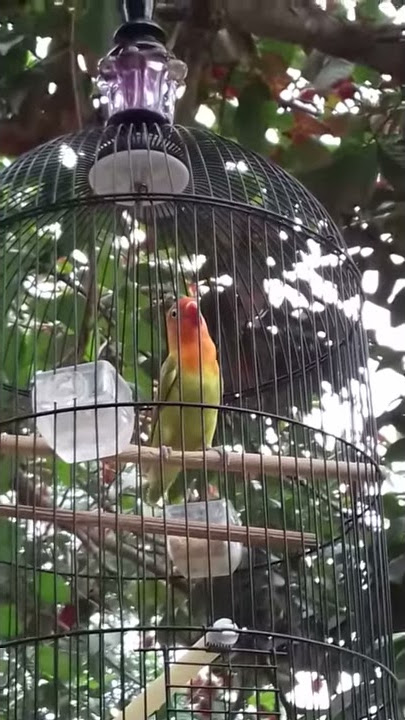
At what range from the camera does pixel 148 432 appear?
74.4 inches

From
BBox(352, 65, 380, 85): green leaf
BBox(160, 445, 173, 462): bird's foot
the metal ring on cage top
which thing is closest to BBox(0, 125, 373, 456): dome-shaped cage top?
the metal ring on cage top

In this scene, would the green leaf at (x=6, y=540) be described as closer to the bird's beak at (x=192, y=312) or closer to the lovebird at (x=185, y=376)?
the lovebird at (x=185, y=376)

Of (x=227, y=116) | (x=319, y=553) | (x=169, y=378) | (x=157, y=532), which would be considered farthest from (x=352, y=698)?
(x=227, y=116)

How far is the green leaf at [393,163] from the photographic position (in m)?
1.85

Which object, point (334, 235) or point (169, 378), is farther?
point (169, 378)

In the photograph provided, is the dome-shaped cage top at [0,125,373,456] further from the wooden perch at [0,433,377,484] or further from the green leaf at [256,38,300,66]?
the green leaf at [256,38,300,66]

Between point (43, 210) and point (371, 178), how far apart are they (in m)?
0.66

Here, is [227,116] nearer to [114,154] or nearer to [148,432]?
[148,432]

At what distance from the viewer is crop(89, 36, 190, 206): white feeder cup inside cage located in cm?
144

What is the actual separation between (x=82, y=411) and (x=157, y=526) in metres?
0.16

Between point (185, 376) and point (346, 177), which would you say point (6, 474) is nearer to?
point (185, 376)

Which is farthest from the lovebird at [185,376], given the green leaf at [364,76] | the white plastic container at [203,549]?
the green leaf at [364,76]

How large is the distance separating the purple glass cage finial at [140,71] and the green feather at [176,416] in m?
0.36

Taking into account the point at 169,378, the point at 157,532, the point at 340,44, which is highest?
the point at 340,44
